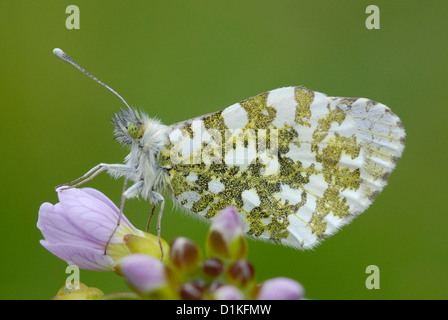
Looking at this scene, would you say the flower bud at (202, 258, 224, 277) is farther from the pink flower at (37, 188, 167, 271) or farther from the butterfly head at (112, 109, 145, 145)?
the butterfly head at (112, 109, 145, 145)

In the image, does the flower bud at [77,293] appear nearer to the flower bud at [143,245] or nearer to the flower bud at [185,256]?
the flower bud at [143,245]

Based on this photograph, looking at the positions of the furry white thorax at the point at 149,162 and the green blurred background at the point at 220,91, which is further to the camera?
the green blurred background at the point at 220,91

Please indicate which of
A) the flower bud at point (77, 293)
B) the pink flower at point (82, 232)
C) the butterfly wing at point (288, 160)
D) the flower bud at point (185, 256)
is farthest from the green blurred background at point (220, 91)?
the flower bud at point (185, 256)

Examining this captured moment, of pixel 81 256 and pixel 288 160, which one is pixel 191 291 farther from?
pixel 288 160

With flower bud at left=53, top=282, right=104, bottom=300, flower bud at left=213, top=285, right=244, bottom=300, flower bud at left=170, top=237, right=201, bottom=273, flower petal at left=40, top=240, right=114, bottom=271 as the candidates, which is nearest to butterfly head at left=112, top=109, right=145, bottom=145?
flower petal at left=40, top=240, right=114, bottom=271

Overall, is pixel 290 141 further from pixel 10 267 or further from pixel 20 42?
pixel 20 42

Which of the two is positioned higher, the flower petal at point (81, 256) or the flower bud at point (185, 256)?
the flower petal at point (81, 256)

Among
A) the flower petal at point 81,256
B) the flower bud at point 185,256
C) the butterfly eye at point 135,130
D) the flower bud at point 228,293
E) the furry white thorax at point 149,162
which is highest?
the butterfly eye at point 135,130
